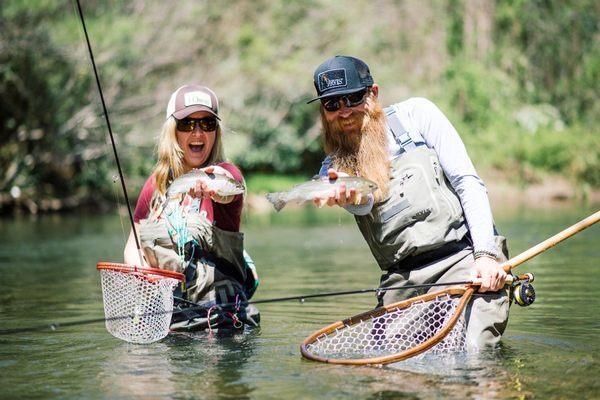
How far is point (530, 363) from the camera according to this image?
5.37m

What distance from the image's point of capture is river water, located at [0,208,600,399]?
482 centimetres

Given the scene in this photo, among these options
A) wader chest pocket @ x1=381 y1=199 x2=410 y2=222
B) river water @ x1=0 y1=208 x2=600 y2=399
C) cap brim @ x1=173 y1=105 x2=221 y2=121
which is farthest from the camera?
cap brim @ x1=173 y1=105 x2=221 y2=121

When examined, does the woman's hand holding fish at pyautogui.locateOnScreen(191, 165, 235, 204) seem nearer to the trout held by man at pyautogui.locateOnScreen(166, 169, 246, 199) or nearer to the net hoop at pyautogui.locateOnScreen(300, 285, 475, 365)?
the trout held by man at pyautogui.locateOnScreen(166, 169, 246, 199)

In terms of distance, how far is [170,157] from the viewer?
6180mm

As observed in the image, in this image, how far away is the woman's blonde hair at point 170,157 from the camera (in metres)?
6.18

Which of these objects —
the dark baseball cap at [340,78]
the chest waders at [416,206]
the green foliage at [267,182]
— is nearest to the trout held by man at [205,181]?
the dark baseball cap at [340,78]

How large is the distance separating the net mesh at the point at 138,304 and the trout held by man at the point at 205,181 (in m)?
0.60

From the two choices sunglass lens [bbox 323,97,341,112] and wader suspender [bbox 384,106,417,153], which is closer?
sunglass lens [bbox 323,97,341,112]

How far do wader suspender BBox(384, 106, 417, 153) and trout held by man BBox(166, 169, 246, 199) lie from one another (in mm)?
992

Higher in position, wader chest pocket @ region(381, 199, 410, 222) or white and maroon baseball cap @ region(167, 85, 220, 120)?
white and maroon baseball cap @ region(167, 85, 220, 120)

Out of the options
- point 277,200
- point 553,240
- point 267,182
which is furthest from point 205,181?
point 267,182

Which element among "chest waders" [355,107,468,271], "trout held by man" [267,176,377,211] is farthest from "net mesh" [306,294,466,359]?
"trout held by man" [267,176,377,211]

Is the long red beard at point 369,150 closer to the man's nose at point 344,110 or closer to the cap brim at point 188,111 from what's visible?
the man's nose at point 344,110

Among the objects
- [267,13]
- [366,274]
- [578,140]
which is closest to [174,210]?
[366,274]
